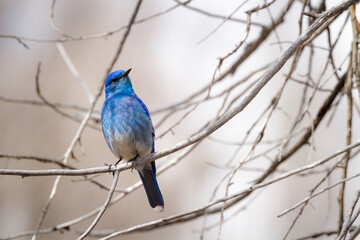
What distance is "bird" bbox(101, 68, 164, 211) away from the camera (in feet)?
13.4

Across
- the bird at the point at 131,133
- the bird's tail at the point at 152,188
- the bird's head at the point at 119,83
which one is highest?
the bird's head at the point at 119,83

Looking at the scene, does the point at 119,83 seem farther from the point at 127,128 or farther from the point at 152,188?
the point at 152,188

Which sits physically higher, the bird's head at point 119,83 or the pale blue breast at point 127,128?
the bird's head at point 119,83

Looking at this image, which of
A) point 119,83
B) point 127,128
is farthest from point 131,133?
point 119,83

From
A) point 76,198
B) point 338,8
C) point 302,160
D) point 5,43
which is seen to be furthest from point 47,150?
point 338,8

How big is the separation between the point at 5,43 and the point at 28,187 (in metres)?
3.10

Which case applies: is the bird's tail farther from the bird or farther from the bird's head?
the bird's head

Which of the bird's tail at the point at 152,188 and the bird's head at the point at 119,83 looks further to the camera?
the bird's head at the point at 119,83

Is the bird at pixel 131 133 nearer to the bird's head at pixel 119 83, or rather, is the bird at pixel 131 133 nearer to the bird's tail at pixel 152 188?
the bird's tail at pixel 152 188

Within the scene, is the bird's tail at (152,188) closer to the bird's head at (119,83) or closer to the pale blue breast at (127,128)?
the pale blue breast at (127,128)

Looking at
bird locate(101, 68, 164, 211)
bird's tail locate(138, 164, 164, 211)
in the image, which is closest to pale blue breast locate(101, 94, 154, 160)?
bird locate(101, 68, 164, 211)

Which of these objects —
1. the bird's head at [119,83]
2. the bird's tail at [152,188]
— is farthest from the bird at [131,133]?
the bird's head at [119,83]

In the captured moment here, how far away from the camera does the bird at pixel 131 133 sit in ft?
13.4

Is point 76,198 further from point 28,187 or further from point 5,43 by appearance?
point 5,43
